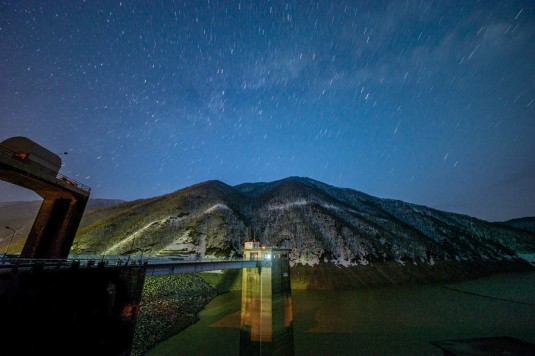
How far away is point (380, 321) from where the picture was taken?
40906mm

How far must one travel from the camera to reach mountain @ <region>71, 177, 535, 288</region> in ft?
242

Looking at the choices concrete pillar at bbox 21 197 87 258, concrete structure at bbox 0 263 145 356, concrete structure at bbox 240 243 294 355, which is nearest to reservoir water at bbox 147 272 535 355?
concrete structure at bbox 240 243 294 355

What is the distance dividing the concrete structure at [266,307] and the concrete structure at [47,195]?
19456 mm

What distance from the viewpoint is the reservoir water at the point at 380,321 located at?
99.8 ft

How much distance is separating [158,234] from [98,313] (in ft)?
235

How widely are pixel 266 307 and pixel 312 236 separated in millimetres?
63126

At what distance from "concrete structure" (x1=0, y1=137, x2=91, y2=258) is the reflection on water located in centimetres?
1944

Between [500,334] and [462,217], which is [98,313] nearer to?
[500,334]

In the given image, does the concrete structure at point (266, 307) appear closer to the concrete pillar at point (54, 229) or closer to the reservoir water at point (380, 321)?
the reservoir water at point (380, 321)

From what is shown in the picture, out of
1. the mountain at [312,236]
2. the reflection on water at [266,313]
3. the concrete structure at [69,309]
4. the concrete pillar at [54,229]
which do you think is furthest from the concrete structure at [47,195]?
the mountain at [312,236]

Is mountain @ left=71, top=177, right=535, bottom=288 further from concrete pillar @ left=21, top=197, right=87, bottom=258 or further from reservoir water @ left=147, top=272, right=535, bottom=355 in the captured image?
concrete pillar @ left=21, top=197, right=87, bottom=258

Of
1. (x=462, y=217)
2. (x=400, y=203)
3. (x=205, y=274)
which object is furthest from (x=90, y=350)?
(x=462, y=217)

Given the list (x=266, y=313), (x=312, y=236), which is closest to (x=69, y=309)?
(x=266, y=313)

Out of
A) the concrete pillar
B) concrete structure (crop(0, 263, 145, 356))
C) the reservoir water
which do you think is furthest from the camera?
the reservoir water
